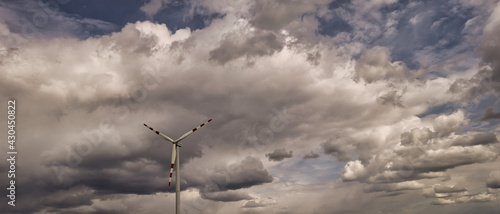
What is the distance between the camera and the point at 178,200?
117m

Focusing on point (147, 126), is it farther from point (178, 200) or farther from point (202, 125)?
point (178, 200)

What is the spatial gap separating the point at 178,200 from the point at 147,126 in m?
26.2

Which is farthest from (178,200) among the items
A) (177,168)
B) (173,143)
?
(173,143)

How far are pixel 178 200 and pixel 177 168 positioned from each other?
10520 mm

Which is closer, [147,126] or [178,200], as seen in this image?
[178,200]

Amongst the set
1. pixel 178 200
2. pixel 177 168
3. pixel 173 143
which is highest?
pixel 173 143

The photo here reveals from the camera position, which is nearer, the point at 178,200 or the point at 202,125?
the point at 178,200

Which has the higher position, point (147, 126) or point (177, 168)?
point (147, 126)

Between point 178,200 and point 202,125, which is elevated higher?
point 202,125

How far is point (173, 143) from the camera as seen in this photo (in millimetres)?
127438

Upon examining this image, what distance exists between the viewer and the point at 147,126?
12594cm

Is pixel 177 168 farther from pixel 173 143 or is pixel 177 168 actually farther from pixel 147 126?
pixel 147 126

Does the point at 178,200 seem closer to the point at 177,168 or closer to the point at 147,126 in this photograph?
the point at 177,168

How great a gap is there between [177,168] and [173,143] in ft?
29.9
